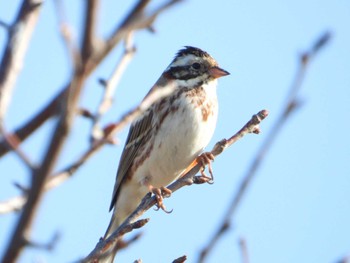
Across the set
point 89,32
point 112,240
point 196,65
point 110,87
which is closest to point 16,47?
point 110,87

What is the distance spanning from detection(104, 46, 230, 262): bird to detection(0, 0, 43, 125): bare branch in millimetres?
3503

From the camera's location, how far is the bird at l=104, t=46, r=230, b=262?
263 inches

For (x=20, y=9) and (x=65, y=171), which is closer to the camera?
(x=65, y=171)

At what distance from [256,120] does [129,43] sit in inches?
83.2

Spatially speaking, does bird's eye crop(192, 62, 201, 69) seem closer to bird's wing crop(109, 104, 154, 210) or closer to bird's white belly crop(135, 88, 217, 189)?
bird's white belly crop(135, 88, 217, 189)

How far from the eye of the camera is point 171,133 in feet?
22.2

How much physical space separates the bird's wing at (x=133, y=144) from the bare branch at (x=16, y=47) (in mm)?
3860

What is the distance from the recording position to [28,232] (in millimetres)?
1629

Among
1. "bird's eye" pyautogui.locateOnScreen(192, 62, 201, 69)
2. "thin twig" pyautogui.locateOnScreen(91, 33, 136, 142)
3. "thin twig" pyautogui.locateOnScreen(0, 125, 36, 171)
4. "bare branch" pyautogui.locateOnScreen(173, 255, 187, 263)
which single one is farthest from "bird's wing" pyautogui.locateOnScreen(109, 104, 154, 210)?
"thin twig" pyautogui.locateOnScreen(0, 125, 36, 171)

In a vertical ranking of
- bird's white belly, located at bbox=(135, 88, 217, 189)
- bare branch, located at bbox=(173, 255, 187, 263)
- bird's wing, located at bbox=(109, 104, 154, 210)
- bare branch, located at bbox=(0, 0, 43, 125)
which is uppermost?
bird's wing, located at bbox=(109, 104, 154, 210)

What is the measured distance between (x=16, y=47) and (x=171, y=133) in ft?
12.7

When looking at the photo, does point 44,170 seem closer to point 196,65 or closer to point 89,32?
point 89,32

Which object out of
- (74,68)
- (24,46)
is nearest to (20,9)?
(24,46)

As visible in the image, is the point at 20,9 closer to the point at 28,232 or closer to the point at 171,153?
the point at 28,232
